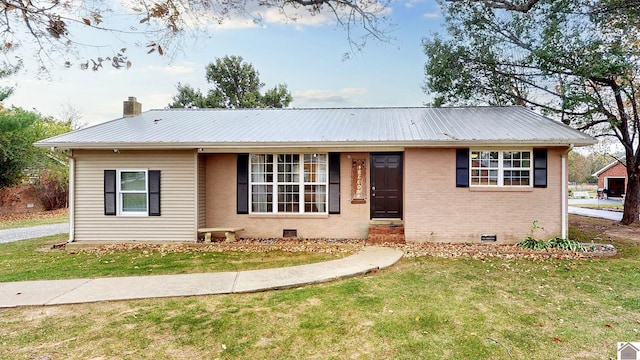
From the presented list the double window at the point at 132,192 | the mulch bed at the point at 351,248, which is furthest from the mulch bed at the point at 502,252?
the double window at the point at 132,192

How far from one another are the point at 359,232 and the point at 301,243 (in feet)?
5.65

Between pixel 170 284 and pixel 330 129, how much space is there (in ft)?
19.4

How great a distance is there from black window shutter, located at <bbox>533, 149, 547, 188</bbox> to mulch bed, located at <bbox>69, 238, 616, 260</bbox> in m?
1.72

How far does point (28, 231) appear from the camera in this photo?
479 inches

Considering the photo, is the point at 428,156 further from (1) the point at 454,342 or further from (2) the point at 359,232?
(1) the point at 454,342

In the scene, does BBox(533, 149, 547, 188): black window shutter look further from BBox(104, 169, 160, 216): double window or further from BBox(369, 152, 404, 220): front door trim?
BBox(104, 169, 160, 216): double window

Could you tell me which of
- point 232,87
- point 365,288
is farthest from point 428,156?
point 232,87

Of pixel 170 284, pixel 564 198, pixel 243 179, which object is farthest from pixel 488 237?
pixel 170 284

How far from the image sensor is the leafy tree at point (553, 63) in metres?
10.6

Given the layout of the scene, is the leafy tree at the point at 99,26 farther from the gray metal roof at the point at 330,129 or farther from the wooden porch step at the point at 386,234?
the wooden porch step at the point at 386,234

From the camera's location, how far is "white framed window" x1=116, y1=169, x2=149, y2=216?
29.3ft

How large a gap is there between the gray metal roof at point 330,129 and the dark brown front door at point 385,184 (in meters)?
0.79

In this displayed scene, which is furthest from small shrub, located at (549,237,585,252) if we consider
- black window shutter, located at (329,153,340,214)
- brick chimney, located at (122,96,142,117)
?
brick chimney, located at (122,96,142,117)

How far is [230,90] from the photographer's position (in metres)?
27.1
